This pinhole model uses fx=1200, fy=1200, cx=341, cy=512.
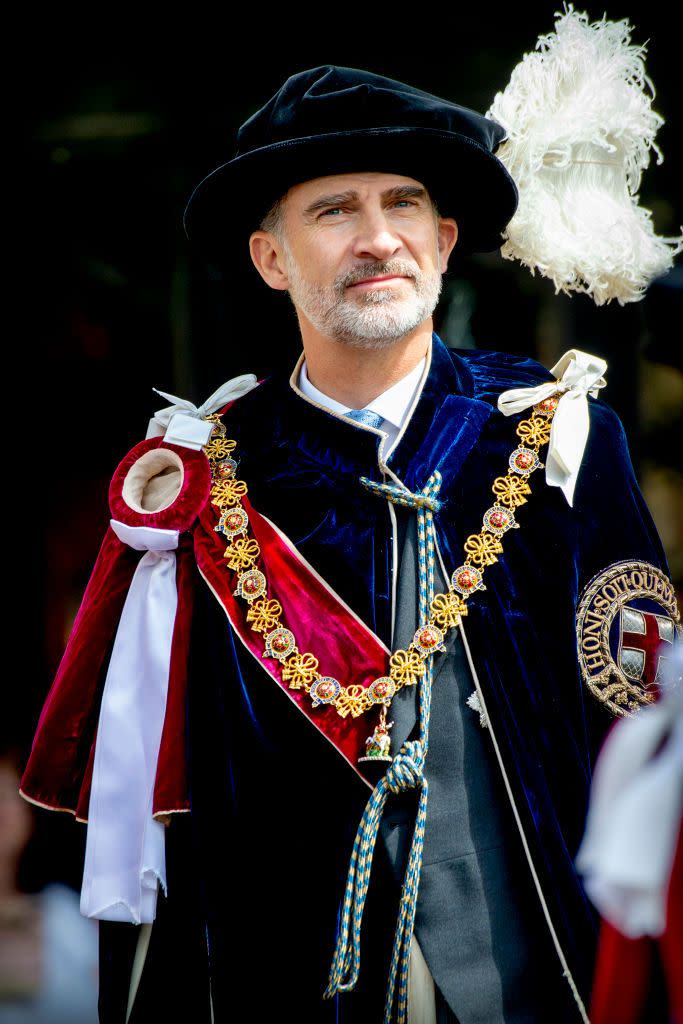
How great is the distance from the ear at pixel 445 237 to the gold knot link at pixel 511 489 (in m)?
0.48

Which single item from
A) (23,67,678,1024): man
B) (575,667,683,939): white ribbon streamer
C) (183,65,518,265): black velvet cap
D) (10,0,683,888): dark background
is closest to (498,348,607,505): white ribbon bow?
(23,67,678,1024): man

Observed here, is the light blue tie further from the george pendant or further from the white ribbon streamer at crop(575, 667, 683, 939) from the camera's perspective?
the white ribbon streamer at crop(575, 667, 683, 939)

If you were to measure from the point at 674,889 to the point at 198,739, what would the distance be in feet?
3.52

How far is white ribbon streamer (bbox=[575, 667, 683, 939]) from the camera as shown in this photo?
118 centimetres

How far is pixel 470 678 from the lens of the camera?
6.91 feet

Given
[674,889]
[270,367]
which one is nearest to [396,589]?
[674,889]

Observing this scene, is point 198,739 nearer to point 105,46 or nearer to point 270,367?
point 270,367

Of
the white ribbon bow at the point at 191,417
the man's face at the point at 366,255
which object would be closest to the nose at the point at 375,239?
the man's face at the point at 366,255

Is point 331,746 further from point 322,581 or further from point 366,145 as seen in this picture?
point 366,145

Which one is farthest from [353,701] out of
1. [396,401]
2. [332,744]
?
[396,401]

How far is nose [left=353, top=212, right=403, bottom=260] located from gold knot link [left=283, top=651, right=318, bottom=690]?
740 mm

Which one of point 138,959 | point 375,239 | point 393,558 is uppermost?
point 375,239

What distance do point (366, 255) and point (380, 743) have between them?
0.88 metres

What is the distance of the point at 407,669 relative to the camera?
2061 mm
